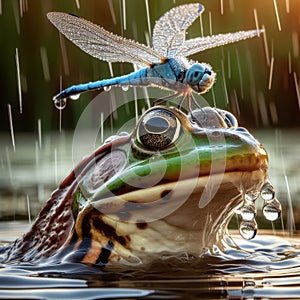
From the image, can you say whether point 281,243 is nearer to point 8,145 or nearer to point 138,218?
point 138,218

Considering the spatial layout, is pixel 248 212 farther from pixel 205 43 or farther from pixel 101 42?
pixel 101 42

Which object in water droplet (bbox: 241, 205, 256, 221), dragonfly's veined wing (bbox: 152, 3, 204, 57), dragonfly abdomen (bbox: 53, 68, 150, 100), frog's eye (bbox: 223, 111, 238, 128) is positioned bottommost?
water droplet (bbox: 241, 205, 256, 221)

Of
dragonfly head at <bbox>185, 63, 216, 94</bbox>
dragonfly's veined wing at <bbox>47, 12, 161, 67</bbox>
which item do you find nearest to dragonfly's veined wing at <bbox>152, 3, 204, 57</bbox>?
dragonfly's veined wing at <bbox>47, 12, 161, 67</bbox>

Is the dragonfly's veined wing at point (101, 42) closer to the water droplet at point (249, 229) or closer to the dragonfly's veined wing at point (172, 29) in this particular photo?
the dragonfly's veined wing at point (172, 29)

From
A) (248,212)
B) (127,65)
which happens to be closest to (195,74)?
(248,212)

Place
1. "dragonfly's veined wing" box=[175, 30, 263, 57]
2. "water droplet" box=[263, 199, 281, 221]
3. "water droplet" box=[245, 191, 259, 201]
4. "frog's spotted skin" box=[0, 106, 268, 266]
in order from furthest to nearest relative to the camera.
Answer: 1. "dragonfly's veined wing" box=[175, 30, 263, 57]
2. "water droplet" box=[263, 199, 281, 221]
3. "water droplet" box=[245, 191, 259, 201]
4. "frog's spotted skin" box=[0, 106, 268, 266]

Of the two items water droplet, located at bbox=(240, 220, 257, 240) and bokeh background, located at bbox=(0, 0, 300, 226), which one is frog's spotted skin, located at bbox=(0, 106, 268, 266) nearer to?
water droplet, located at bbox=(240, 220, 257, 240)
